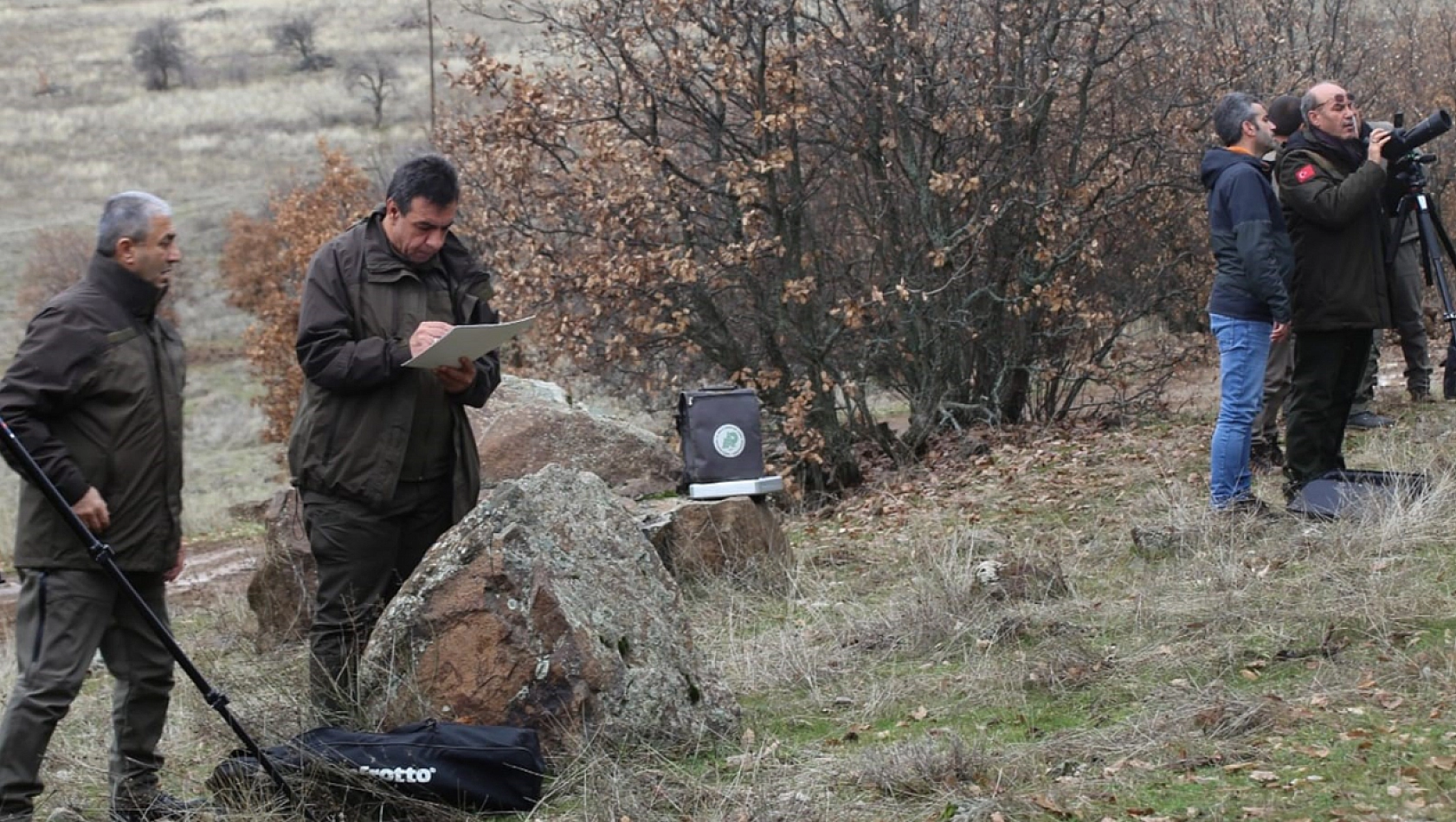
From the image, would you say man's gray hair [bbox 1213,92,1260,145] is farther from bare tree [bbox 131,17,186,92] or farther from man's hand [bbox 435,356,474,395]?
bare tree [bbox 131,17,186,92]

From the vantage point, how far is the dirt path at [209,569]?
12.8m

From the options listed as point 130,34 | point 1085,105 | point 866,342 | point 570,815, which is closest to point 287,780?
point 570,815

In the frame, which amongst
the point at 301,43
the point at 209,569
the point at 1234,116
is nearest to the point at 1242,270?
the point at 1234,116

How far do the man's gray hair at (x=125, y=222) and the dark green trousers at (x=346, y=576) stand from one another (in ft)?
3.46

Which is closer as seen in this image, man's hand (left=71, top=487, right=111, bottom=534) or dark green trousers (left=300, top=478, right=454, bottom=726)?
man's hand (left=71, top=487, right=111, bottom=534)

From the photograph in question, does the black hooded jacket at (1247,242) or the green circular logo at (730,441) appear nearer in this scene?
the black hooded jacket at (1247,242)

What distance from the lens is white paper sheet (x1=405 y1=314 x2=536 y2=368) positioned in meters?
4.86

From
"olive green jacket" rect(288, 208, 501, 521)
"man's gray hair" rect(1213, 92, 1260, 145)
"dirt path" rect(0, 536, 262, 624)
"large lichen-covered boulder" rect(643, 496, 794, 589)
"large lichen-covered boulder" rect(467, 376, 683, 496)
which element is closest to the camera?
"olive green jacket" rect(288, 208, 501, 521)

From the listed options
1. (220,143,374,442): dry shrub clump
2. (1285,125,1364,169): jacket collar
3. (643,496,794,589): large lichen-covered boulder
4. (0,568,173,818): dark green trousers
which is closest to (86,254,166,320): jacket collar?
(0,568,173,818): dark green trousers

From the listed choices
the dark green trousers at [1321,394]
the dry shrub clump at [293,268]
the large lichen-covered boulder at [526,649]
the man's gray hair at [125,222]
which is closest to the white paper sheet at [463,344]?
the large lichen-covered boulder at [526,649]

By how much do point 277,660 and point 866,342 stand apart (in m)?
7.29

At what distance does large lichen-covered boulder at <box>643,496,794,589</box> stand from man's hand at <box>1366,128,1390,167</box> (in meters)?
3.54

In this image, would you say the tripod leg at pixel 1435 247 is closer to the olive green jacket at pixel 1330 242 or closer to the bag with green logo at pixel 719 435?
the olive green jacket at pixel 1330 242

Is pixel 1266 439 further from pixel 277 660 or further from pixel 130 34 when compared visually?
A: pixel 130 34
